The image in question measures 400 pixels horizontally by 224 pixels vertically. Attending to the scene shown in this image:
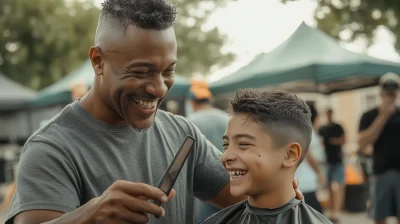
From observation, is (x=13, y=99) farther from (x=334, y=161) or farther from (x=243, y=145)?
(x=243, y=145)

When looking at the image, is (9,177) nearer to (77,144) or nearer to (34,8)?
(34,8)

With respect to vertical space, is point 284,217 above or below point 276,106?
below

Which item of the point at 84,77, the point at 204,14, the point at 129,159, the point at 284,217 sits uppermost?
the point at 204,14

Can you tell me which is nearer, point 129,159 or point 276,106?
point 129,159

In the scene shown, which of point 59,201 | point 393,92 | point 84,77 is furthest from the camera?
point 84,77

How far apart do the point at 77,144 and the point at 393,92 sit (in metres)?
4.76

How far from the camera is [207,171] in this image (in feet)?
7.83

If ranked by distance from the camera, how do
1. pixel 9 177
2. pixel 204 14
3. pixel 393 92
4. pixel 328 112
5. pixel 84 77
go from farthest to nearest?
pixel 204 14 < pixel 9 177 < pixel 84 77 < pixel 328 112 < pixel 393 92

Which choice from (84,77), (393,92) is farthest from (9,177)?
(393,92)

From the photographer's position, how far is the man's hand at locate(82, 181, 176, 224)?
61.1 inches

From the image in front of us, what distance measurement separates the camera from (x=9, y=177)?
53.6 ft

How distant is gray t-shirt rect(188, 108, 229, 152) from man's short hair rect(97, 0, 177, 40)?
10.9 feet

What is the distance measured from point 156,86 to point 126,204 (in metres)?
0.49

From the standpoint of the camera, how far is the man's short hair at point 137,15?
6.37 ft
